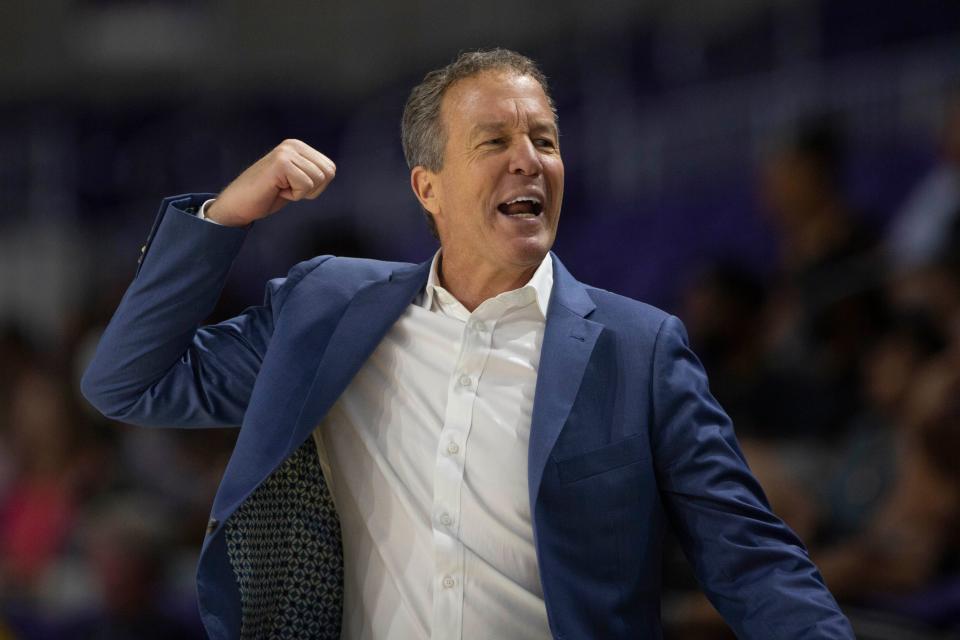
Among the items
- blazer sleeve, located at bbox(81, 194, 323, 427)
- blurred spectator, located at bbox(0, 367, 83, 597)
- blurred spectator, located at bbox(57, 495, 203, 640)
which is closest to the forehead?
blazer sleeve, located at bbox(81, 194, 323, 427)

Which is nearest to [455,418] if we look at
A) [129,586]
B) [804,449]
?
[804,449]

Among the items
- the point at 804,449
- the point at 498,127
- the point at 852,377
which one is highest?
the point at 498,127

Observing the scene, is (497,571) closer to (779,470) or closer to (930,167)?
(779,470)

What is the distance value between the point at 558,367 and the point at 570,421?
0.29 ft

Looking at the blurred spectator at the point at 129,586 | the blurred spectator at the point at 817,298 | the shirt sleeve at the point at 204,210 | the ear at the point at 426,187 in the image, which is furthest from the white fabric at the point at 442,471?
the blurred spectator at the point at 129,586

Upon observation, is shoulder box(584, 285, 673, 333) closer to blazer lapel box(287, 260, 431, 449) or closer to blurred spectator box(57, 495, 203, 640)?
blazer lapel box(287, 260, 431, 449)

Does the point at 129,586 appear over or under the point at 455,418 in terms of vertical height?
under

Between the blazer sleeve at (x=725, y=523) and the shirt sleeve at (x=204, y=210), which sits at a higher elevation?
the shirt sleeve at (x=204, y=210)

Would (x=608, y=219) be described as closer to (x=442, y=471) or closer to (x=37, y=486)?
(x=37, y=486)

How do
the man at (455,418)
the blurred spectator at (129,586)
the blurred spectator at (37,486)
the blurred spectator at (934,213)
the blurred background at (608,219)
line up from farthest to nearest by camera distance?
the blurred spectator at (37,486) < the blurred spectator at (129,586) < the blurred spectator at (934,213) < the blurred background at (608,219) < the man at (455,418)

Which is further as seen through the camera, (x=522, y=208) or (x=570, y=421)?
(x=522, y=208)

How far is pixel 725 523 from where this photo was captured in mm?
2033

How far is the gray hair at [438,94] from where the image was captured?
232cm

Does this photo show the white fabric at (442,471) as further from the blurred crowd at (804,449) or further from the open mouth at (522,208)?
the blurred crowd at (804,449)
